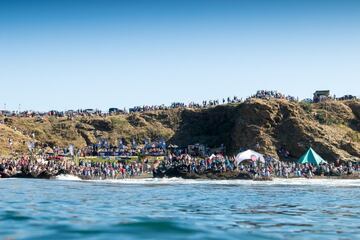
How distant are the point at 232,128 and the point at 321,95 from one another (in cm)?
2710

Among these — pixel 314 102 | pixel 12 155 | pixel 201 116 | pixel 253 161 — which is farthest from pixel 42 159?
pixel 314 102

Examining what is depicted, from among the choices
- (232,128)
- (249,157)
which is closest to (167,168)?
(249,157)

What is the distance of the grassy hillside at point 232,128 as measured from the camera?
3287 inches

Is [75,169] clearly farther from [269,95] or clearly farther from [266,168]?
[269,95]

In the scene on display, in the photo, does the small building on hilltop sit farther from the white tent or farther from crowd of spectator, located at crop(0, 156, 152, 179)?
crowd of spectator, located at crop(0, 156, 152, 179)

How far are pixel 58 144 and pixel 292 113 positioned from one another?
44.0m

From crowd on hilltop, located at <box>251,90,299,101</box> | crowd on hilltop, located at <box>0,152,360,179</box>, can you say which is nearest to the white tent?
crowd on hilltop, located at <box>0,152,360,179</box>

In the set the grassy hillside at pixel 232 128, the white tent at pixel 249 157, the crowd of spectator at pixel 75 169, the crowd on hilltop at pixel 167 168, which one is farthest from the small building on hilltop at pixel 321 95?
the crowd of spectator at pixel 75 169

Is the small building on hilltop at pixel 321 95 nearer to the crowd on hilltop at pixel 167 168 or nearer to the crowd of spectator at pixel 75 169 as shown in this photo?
the crowd on hilltop at pixel 167 168

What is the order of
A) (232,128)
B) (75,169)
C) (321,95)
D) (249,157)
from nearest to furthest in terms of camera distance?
(75,169) < (249,157) < (232,128) < (321,95)

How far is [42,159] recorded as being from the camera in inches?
A: 3009

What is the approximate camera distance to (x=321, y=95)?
10975cm

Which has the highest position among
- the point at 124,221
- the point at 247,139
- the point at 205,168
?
the point at 247,139

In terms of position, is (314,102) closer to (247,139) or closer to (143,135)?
(247,139)
